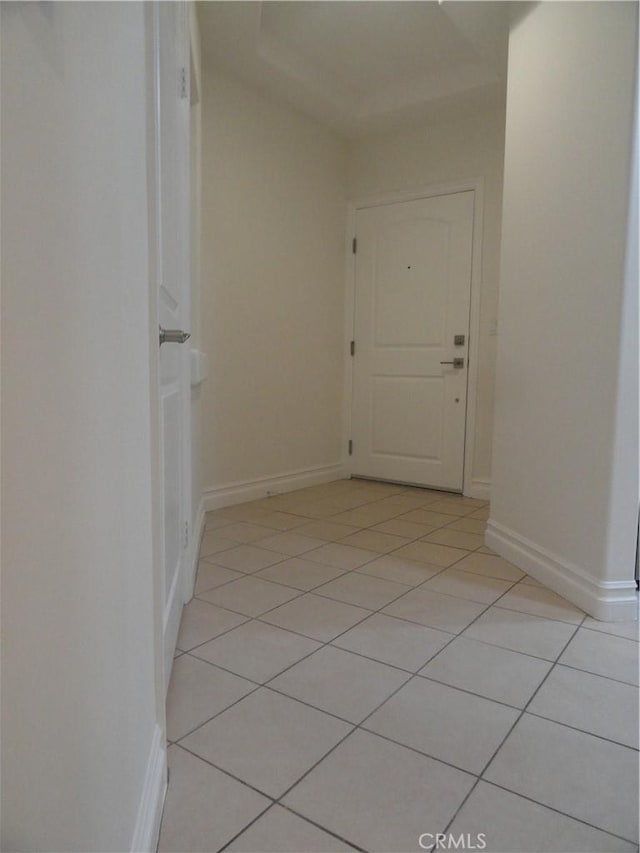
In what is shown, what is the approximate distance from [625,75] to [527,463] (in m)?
1.38

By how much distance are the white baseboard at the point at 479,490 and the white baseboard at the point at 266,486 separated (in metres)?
1.00

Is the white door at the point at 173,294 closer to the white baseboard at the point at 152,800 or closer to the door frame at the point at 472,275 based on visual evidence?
the white baseboard at the point at 152,800

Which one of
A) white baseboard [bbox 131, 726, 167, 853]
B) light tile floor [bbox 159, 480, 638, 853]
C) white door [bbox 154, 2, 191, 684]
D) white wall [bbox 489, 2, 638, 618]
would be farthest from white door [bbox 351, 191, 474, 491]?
white baseboard [bbox 131, 726, 167, 853]

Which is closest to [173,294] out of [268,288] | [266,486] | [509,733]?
[509,733]

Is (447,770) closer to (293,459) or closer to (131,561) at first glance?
(131,561)

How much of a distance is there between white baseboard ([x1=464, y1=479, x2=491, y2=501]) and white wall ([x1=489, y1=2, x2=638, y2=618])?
1.18m

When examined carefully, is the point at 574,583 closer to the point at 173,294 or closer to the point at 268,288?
the point at 173,294

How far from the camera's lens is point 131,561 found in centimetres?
85

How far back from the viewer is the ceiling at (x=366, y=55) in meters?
2.74

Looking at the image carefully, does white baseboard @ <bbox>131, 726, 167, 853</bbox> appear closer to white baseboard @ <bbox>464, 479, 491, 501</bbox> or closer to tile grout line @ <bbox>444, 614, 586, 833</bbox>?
tile grout line @ <bbox>444, 614, 586, 833</bbox>

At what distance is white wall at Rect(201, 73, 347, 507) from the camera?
3.29 meters

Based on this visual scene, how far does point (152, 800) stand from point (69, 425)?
0.77 metres

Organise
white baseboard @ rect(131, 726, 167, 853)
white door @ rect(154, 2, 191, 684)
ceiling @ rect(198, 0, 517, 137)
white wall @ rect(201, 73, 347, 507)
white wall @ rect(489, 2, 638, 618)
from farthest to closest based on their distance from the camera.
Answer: white wall @ rect(201, 73, 347, 507)
ceiling @ rect(198, 0, 517, 137)
white wall @ rect(489, 2, 638, 618)
white door @ rect(154, 2, 191, 684)
white baseboard @ rect(131, 726, 167, 853)

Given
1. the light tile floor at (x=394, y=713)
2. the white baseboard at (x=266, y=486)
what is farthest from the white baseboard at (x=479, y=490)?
the light tile floor at (x=394, y=713)
